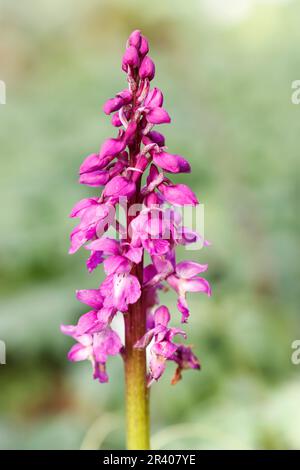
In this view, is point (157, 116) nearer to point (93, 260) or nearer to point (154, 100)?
point (154, 100)

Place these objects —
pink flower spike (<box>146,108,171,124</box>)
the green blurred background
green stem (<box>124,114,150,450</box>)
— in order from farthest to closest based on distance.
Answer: the green blurred background, green stem (<box>124,114,150,450</box>), pink flower spike (<box>146,108,171,124</box>)

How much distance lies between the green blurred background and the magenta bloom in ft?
3.42

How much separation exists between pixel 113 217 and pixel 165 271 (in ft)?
0.59

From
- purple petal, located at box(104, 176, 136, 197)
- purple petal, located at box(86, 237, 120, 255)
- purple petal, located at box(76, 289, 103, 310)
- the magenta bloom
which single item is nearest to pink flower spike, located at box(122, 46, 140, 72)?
the magenta bloom

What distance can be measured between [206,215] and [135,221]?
3.84m

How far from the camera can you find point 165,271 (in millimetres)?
1779

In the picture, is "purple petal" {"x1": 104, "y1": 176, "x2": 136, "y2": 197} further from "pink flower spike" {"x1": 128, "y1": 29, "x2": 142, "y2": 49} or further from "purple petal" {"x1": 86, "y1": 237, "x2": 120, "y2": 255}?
"pink flower spike" {"x1": 128, "y1": 29, "x2": 142, "y2": 49}

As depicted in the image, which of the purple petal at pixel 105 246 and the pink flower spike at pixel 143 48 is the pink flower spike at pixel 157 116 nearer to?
the pink flower spike at pixel 143 48

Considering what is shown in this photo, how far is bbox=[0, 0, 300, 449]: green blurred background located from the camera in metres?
3.34

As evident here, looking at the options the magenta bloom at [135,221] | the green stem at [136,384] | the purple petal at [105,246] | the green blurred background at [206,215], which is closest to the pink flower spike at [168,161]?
the magenta bloom at [135,221]

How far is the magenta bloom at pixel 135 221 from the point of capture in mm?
1657

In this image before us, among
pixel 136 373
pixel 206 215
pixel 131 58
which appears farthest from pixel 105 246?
pixel 206 215
